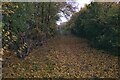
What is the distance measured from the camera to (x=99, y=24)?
1145 centimetres

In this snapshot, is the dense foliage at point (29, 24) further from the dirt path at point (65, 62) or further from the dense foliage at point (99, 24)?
the dense foliage at point (99, 24)

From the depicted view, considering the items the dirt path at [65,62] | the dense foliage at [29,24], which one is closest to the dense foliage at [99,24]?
the dirt path at [65,62]

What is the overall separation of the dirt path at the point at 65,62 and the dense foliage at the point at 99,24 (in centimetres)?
42

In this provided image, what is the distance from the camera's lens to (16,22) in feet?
25.3

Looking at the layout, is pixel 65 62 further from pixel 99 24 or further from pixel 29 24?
pixel 99 24

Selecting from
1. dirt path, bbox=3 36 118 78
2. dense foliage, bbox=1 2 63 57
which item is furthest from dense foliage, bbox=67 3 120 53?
dense foliage, bbox=1 2 63 57

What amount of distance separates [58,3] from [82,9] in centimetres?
116

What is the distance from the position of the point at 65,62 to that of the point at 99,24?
2408mm

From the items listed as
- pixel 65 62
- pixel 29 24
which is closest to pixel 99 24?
pixel 65 62

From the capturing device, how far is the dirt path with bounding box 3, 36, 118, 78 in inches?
340

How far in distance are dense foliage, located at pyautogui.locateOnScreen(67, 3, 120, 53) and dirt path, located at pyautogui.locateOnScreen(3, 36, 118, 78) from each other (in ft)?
1.37

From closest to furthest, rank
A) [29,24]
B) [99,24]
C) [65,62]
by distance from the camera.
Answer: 1. [29,24]
2. [65,62]
3. [99,24]

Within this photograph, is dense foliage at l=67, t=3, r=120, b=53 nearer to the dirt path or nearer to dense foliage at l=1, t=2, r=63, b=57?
the dirt path

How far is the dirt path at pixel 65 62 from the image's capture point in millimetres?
8626
